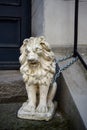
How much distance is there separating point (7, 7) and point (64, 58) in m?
0.96

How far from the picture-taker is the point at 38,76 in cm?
273

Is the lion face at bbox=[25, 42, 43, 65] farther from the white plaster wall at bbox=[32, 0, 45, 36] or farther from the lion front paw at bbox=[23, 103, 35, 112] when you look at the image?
the white plaster wall at bbox=[32, 0, 45, 36]

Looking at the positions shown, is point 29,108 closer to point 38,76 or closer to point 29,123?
point 29,123

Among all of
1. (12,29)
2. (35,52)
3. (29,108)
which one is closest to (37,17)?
(12,29)

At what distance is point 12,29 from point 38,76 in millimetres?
1181

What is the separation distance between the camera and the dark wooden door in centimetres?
374

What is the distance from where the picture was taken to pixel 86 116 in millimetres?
2500

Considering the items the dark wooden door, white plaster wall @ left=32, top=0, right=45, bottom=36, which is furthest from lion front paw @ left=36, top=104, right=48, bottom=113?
the dark wooden door

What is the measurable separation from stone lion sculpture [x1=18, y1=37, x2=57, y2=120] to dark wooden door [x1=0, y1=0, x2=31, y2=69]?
99cm

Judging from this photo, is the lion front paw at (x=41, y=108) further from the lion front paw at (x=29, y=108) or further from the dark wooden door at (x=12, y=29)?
the dark wooden door at (x=12, y=29)

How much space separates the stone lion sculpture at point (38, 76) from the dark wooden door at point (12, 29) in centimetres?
99

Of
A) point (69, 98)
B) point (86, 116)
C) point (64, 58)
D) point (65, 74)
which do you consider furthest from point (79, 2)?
point (86, 116)

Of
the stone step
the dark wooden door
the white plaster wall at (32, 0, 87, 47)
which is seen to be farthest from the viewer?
the dark wooden door

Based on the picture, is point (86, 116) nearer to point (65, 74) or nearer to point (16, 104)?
point (65, 74)
